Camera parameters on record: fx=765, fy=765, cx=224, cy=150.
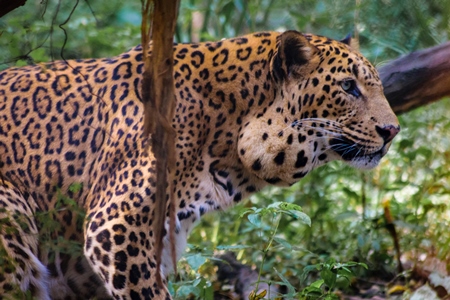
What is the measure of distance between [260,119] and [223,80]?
431 mm

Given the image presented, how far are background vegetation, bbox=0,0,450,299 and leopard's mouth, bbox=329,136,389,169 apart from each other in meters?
0.81

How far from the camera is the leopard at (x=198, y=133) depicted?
5.76 m

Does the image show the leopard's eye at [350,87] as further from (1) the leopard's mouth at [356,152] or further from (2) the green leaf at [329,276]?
(2) the green leaf at [329,276]

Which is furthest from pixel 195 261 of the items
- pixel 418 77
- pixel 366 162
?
pixel 418 77

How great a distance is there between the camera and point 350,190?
815cm

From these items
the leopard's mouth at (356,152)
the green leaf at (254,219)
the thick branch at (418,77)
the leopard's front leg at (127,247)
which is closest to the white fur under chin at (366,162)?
the leopard's mouth at (356,152)

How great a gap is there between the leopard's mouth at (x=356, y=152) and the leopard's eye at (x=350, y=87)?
0.35m

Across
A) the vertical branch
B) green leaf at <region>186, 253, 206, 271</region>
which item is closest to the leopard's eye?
green leaf at <region>186, 253, 206, 271</region>

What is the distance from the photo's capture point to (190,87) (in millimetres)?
5898

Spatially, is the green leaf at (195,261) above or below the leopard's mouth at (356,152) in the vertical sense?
below

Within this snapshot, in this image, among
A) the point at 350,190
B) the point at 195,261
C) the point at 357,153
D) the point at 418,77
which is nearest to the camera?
the point at 195,261

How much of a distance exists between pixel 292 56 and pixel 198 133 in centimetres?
93

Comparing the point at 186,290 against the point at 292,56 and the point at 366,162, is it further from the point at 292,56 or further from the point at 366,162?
the point at 292,56

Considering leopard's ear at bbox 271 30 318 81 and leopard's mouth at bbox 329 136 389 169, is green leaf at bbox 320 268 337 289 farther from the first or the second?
leopard's ear at bbox 271 30 318 81
